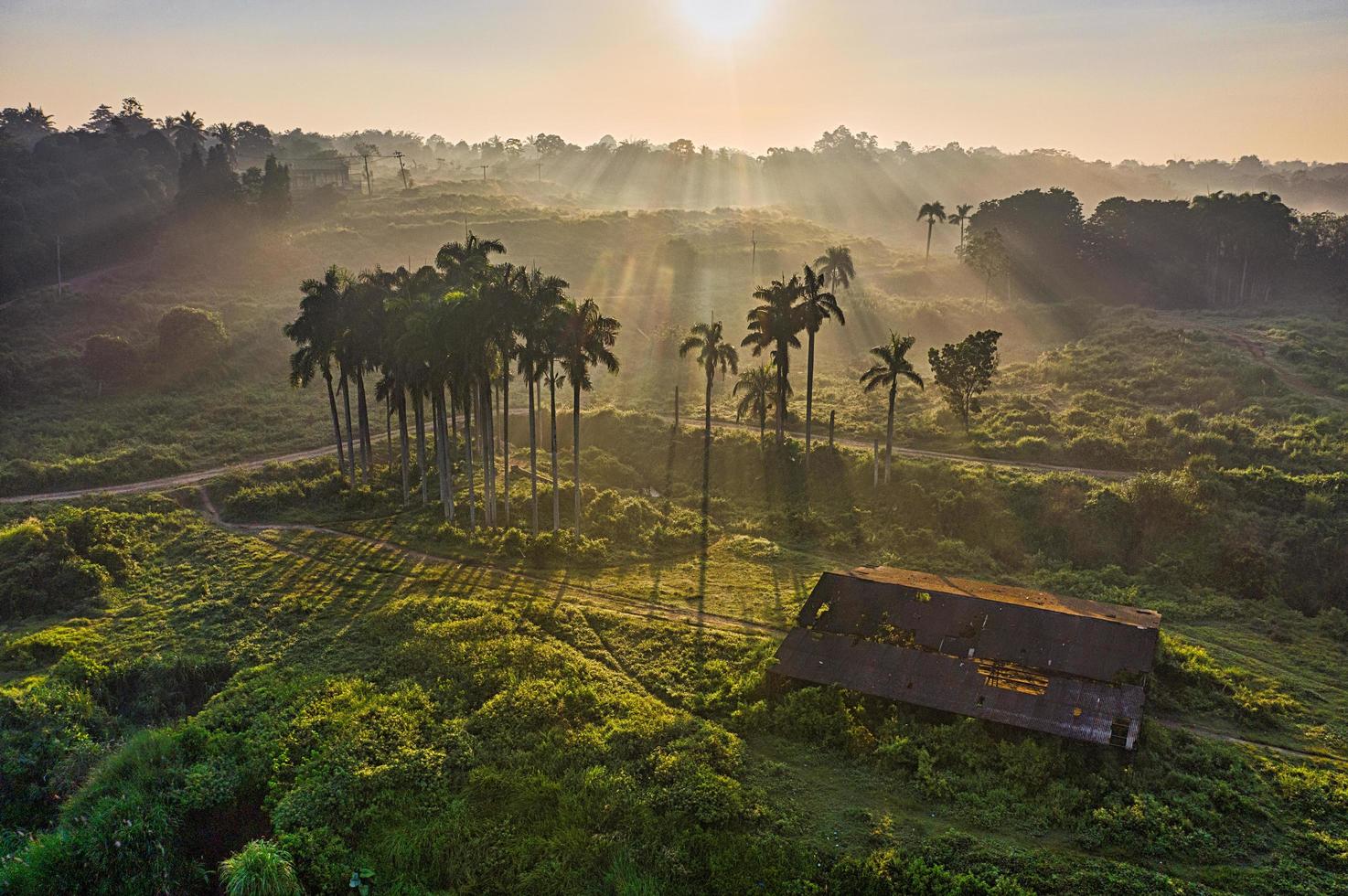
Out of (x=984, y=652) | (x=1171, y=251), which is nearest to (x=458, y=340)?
(x=984, y=652)

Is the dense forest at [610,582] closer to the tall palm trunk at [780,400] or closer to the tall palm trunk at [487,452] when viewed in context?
the tall palm trunk at [487,452]

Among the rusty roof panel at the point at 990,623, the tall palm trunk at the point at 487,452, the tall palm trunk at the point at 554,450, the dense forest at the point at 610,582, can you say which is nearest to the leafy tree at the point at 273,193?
the dense forest at the point at 610,582

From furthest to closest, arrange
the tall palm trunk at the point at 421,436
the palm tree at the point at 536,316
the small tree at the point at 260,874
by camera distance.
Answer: the tall palm trunk at the point at 421,436 < the palm tree at the point at 536,316 < the small tree at the point at 260,874

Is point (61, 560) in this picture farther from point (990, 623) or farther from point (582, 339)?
point (990, 623)

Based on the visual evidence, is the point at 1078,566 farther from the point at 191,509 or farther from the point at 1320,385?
the point at 191,509

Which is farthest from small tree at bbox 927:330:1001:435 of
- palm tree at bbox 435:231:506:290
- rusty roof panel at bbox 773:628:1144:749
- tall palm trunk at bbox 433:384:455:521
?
tall palm trunk at bbox 433:384:455:521

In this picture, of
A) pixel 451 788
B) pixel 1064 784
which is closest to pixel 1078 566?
pixel 1064 784
